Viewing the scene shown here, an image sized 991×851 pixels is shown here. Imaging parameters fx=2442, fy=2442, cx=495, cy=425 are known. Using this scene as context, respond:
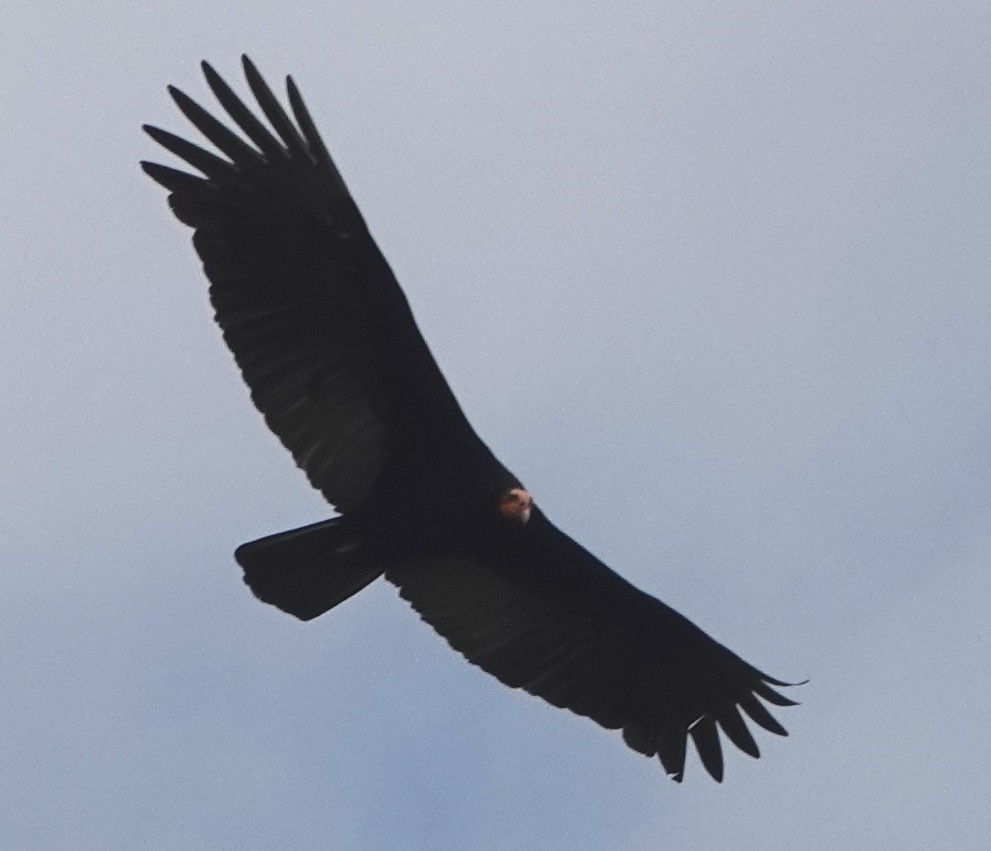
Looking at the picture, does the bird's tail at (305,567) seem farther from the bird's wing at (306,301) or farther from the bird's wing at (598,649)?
the bird's wing at (598,649)

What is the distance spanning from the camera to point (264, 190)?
15266 mm

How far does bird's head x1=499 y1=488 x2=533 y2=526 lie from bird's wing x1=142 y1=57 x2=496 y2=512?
390 mm

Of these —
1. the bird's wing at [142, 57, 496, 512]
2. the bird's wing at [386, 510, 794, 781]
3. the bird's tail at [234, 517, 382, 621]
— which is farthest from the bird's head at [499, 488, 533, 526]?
the bird's tail at [234, 517, 382, 621]

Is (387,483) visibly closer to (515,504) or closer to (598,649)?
(515,504)

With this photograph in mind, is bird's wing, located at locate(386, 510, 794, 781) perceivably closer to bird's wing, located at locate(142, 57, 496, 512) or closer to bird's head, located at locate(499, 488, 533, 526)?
bird's head, located at locate(499, 488, 533, 526)

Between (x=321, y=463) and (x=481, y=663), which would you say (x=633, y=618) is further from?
(x=321, y=463)

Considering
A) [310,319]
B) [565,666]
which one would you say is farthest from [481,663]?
[310,319]

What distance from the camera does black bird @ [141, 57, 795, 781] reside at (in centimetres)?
1527

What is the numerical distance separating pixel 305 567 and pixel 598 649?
2481 millimetres

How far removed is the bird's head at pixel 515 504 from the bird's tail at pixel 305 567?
99 centimetres

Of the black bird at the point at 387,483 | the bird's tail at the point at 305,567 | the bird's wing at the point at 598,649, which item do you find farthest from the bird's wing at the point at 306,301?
the bird's wing at the point at 598,649

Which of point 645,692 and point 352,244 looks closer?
point 352,244

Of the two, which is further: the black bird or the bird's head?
the bird's head

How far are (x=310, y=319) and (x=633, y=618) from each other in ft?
10.9
